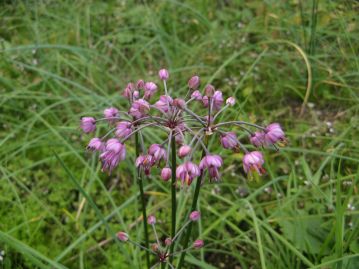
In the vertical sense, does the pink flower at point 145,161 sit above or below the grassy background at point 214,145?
above

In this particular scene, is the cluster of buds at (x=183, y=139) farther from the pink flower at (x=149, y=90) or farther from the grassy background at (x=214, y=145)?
the grassy background at (x=214, y=145)

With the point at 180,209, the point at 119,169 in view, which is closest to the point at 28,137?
the point at 119,169

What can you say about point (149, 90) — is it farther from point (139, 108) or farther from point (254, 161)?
point (254, 161)

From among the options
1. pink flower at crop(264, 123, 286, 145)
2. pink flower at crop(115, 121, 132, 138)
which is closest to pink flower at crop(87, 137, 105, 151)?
pink flower at crop(115, 121, 132, 138)

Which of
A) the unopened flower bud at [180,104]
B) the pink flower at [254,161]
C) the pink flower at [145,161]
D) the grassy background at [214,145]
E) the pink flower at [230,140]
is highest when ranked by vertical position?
the unopened flower bud at [180,104]

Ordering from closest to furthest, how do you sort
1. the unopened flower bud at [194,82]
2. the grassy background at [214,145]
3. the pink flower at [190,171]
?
the pink flower at [190,171], the unopened flower bud at [194,82], the grassy background at [214,145]

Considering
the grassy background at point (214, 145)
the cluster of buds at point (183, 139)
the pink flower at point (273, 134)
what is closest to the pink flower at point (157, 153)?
the cluster of buds at point (183, 139)
